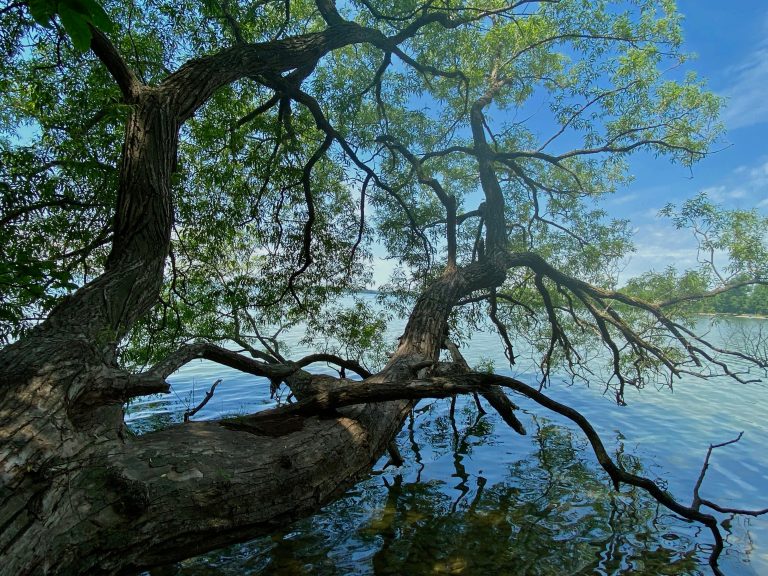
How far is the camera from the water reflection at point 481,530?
4.45 metres

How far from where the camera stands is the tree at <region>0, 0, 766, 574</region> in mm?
2252

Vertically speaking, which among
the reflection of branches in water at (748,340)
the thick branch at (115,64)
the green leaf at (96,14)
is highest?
the thick branch at (115,64)

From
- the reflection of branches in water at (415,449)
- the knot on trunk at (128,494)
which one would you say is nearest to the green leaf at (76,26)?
the knot on trunk at (128,494)

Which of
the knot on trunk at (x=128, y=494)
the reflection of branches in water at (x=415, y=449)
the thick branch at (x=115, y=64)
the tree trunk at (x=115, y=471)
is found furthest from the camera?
the reflection of branches in water at (x=415, y=449)

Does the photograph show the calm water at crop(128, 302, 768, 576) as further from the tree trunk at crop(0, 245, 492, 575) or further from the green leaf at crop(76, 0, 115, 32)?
the green leaf at crop(76, 0, 115, 32)

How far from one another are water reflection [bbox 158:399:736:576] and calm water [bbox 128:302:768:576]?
18 millimetres

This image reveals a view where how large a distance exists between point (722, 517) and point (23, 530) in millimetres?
7994

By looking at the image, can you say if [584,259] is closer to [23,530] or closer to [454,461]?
[454,461]

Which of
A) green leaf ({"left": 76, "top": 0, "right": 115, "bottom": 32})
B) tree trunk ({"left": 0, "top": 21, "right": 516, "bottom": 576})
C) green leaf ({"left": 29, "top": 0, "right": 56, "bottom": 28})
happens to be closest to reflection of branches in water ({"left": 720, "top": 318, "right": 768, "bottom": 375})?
tree trunk ({"left": 0, "top": 21, "right": 516, "bottom": 576})

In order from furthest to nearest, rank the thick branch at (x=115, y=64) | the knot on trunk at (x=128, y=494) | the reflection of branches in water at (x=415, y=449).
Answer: the reflection of branches in water at (x=415, y=449) < the thick branch at (x=115, y=64) < the knot on trunk at (x=128, y=494)

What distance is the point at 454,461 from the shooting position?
7504mm

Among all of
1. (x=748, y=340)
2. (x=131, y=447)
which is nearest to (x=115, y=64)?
(x=131, y=447)

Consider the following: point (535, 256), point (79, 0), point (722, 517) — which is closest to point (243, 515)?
point (79, 0)

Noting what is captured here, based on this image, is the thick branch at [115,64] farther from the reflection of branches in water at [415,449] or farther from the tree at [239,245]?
the reflection of branches in water at [415,449]
